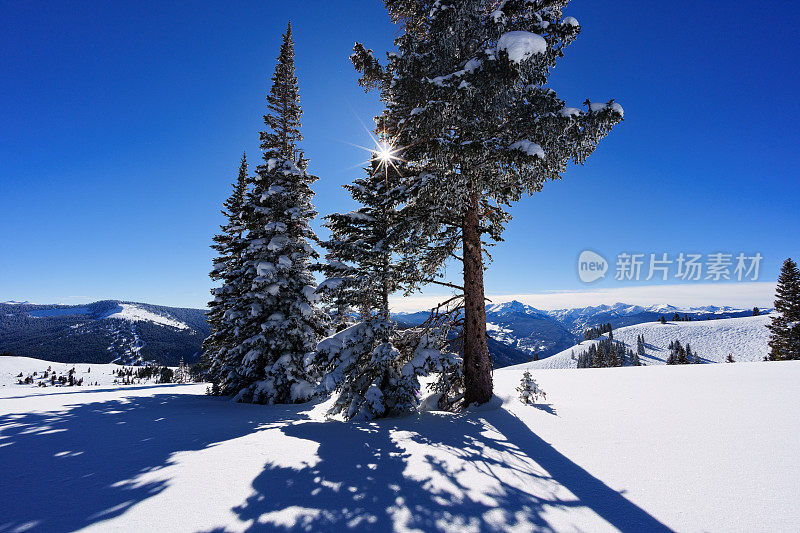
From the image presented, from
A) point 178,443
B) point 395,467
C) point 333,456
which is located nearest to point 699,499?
point 395,467

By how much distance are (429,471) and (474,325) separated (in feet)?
17.0

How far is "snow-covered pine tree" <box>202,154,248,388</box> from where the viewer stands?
17609 millimetres

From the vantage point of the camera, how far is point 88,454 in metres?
5.42

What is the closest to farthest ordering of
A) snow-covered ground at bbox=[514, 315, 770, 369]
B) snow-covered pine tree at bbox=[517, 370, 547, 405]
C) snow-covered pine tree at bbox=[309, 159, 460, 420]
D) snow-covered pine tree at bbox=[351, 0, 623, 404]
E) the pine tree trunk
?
snow-covered pine tree at bbox=[351, 0, 623, 404] < snow-covered pine tree at bbox=[309, 159, 460, 420] < the pine tree trunk < snow-covered pine tree at bbox=[517, 370, 547, 405] < snow-covered ground at bbox=[514, 315, 770, 369]

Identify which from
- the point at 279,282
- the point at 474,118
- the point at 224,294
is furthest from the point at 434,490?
the point at 224,294

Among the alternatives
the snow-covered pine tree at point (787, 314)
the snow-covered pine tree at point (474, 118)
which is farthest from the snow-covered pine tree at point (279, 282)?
the snow-covered pine tree at point (787, 314)

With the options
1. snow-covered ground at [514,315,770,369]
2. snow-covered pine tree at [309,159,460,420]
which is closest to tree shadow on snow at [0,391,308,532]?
snow-covered pine tree at [309,159,460,420]

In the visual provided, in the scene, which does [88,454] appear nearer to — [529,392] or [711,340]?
[529,392]

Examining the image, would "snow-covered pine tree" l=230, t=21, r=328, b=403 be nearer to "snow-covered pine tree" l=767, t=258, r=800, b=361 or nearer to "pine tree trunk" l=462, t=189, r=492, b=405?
"pine tree trunk" l=462, t=189, r=492, b=405

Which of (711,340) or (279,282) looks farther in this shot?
(711,340)

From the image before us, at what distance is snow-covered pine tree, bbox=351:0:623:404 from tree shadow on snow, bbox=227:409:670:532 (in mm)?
4096

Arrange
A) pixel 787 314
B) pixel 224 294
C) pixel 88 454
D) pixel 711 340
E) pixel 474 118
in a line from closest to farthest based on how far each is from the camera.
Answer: pixel 88 454, pixel 474 118, pixel 224 294, pixel 787 314, pixel 711 340

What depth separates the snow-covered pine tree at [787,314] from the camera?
30.1 meters

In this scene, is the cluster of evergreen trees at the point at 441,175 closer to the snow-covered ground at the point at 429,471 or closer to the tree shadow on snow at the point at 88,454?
the snow-covered ground at the point at 429,471
